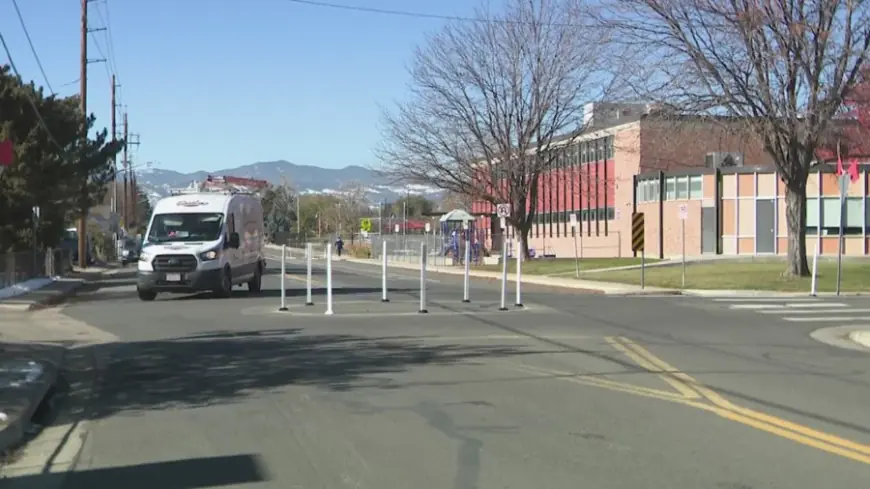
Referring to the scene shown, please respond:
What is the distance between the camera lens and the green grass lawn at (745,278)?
28609 mm

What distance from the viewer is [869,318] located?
63.9 feet

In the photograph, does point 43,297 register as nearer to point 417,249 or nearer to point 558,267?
point 558,267

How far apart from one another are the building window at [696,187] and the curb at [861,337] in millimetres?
35220

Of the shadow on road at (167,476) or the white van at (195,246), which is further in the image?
the white van at (195,246)

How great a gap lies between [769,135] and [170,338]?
1990cm

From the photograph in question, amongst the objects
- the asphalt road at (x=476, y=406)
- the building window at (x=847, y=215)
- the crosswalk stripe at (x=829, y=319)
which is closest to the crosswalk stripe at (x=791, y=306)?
the crosswalk stripe at (x=829, y=319)

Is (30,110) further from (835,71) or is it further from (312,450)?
(312,450)

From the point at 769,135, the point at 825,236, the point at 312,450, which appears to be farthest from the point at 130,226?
the point at 312,450

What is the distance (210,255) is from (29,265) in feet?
46.0

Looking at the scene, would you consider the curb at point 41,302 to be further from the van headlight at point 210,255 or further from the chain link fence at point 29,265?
the van headlight at point 210,255

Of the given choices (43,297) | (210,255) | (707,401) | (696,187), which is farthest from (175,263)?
(696,187)

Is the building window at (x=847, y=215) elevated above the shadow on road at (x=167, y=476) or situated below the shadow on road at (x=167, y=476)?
above

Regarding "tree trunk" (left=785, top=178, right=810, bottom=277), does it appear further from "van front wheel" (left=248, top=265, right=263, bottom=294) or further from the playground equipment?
the playground equipment

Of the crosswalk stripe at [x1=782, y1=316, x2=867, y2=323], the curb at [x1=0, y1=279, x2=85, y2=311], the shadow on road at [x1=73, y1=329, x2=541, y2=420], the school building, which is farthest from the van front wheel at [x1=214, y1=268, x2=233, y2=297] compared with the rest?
the school building
